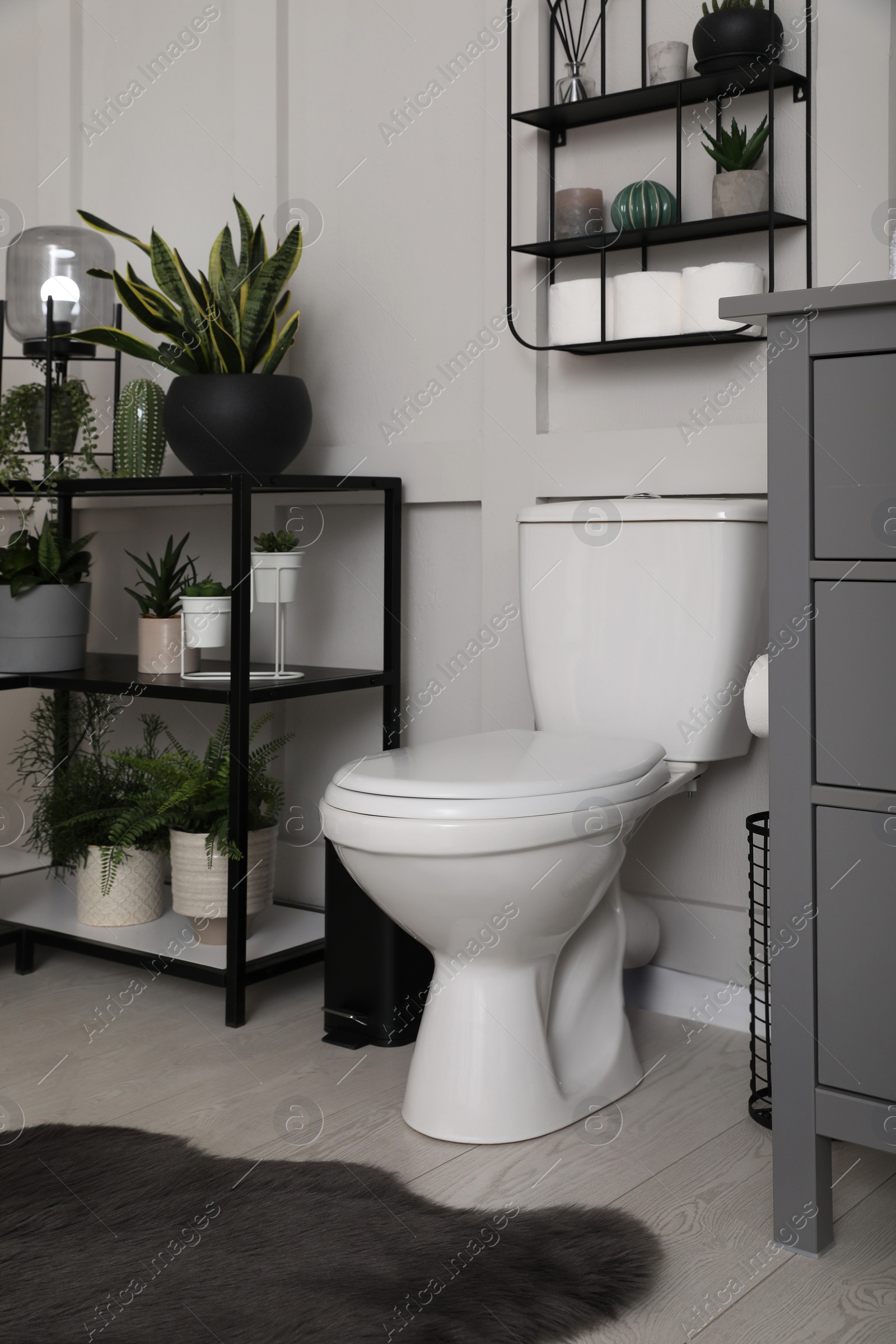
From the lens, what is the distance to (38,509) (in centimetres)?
288

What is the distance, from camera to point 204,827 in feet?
6.84

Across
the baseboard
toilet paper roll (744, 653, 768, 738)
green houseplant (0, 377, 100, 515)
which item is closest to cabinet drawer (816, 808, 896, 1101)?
toilet paper roll (744, 653, 768, 738)

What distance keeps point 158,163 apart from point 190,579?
3.00ft

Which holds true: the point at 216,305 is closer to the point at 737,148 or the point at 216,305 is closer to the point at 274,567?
the point at 274,567

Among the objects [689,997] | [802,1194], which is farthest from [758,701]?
[689,997]

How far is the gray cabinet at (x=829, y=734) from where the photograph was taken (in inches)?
48.0

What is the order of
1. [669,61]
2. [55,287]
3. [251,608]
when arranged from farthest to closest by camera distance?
[55,287], [251,608], [669,61]

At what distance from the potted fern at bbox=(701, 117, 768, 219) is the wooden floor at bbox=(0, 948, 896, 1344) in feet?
4.10

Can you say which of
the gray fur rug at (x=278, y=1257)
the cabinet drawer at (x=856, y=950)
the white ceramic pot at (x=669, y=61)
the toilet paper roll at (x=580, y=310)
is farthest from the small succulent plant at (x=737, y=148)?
the gray fur rug at (x=278, y=1257)

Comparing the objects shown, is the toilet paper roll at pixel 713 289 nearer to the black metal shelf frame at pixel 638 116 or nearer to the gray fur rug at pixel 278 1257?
the black metal shelf frame at pixel 638 116

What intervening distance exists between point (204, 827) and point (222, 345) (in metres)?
0.81

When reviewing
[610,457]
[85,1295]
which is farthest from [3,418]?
[85,1295]

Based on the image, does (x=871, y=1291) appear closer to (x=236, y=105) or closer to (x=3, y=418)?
(x=3, y=418)

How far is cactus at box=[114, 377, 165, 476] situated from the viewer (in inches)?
90.1
